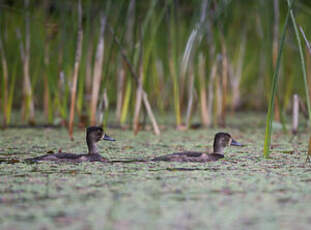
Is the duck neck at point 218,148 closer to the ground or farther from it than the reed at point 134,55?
closer to the ground

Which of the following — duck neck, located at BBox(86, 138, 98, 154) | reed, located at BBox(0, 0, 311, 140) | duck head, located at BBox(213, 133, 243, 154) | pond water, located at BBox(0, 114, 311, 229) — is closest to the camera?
pond water, located at BBox(0, 114, 311, 229)

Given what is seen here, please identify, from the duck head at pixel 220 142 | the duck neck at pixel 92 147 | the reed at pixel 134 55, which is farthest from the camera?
the reed at pixel 134 55

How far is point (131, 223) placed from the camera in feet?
7.82

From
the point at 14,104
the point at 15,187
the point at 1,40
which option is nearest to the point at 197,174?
the point at 15,187

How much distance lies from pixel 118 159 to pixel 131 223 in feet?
5.87

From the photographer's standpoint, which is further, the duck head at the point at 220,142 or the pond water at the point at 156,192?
the duck head at the point at 220,142

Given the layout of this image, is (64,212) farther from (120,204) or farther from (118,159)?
(118,159)

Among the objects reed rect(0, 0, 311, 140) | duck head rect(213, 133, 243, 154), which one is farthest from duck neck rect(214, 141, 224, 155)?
reed rect(0, 0, 311, 140)

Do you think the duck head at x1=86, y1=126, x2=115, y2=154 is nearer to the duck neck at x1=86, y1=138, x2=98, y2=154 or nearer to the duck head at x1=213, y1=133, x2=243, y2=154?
the duck neck at x1=86, y1=138, x2=98, y2=154

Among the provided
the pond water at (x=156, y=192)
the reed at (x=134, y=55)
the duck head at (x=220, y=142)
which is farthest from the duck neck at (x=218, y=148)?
the reed at (x=134, y=55)

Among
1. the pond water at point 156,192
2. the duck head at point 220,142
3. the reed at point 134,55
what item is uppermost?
the reed at point 134,55

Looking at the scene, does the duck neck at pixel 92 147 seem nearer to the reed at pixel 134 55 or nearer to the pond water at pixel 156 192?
the pond water at pixel 156 192

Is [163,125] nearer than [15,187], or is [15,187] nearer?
[15,187]

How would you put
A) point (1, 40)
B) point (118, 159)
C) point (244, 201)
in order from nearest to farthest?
1. point (244, 201)
2. point (118, 159)
3. point (1, 40)
